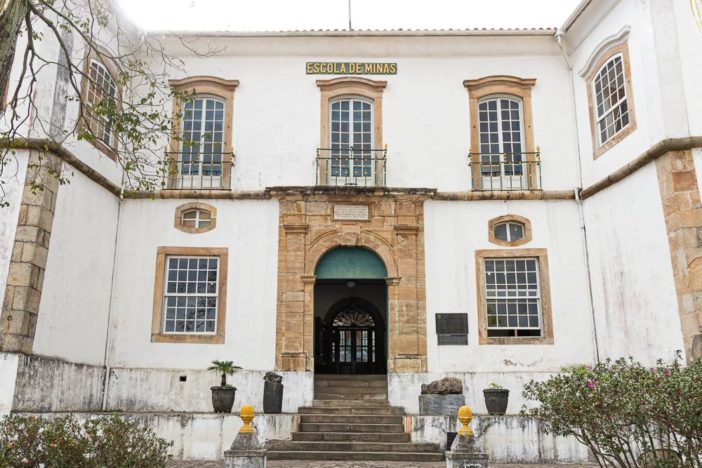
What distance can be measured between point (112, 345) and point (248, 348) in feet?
8.40

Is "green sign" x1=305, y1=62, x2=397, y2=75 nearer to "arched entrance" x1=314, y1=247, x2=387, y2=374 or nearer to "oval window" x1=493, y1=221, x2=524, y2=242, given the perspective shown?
"oval window" x1=493, y1=221, x2=524, y2=242

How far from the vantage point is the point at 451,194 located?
45.0 ft

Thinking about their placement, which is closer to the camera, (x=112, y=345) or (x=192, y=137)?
(x=112, y=345)

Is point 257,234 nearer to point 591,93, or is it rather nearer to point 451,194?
point 451,194

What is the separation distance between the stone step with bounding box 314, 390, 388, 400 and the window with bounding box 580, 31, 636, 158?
6219mm

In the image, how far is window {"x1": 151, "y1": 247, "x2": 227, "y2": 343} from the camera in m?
13.2

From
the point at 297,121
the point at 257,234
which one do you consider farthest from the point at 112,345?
the point at 297,121

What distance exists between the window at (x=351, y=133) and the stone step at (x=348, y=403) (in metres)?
4.28

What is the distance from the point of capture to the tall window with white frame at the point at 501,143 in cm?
1402

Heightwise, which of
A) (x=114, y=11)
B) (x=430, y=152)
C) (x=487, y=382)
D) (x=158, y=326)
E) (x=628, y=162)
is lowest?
(x=487, y=382)

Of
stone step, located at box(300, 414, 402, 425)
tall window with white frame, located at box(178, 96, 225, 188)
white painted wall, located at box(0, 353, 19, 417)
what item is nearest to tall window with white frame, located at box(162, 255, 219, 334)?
tall window with white frame, located at box(178, 96, 225, 188)

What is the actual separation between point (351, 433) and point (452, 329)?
3.00 m

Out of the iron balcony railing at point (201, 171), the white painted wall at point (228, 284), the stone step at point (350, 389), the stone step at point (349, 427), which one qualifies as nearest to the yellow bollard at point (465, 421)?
the stone step at point (349, 427)

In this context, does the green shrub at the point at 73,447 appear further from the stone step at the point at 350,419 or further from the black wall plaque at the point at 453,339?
the black wall plaque at the point at 453,339
